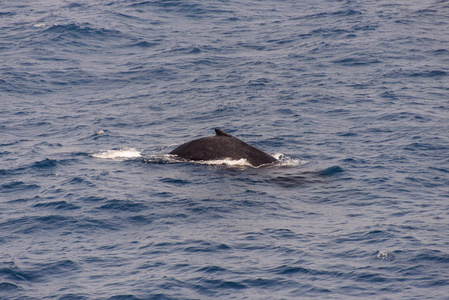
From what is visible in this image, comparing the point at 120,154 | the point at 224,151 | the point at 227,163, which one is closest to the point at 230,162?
the point at 227,163

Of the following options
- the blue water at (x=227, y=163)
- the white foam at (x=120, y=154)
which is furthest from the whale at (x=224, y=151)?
the white foam at (x=120, y=154)

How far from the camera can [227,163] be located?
21641 mm

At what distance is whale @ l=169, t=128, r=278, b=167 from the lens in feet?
71.6

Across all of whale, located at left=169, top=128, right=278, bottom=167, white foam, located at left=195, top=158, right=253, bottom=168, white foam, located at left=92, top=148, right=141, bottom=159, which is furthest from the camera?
white foam, located at left=92, top=148, right=141, bottom=159

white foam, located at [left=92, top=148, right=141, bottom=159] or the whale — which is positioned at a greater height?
the whale

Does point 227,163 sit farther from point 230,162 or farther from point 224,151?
point 224,151

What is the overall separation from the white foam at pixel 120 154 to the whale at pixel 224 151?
220 centimetres

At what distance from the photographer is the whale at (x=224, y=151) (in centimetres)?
2183

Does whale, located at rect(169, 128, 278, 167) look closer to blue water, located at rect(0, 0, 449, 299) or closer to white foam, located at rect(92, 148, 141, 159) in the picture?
blue water, located at rect(0, 0, 449, 299)

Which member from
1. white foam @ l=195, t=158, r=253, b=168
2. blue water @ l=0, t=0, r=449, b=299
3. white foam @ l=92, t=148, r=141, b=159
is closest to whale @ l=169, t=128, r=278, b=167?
white foam @ l=195, t=158, r=253, b=168

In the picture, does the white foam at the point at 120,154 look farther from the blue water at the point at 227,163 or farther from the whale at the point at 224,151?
the whale at the point at 224,151

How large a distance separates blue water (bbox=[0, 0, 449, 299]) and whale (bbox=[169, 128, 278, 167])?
0.47 m

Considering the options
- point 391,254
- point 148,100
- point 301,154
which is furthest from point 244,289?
point 148,100

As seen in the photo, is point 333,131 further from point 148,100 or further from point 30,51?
point 30,51
